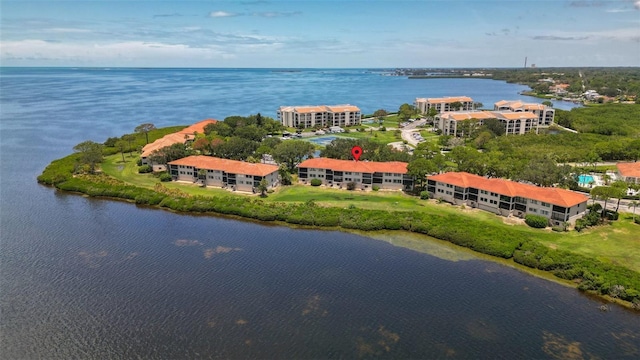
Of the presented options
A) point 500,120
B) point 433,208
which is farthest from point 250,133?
point 500,120

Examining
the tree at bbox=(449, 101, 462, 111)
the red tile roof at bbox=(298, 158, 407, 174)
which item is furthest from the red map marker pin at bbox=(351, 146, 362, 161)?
the tree at bbox=(449, 101, 462, 111)

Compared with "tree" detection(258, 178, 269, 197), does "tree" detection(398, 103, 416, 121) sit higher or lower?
higher

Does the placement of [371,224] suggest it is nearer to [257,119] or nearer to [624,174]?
[624,174]

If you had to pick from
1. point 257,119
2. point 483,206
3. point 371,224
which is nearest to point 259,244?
point 371,224

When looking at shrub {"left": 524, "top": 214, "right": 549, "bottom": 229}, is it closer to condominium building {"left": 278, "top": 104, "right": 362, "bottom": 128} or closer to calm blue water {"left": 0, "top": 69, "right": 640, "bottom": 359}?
calm blue water {"left": 0, "top": 69, "right": 640, "bottom": 359}

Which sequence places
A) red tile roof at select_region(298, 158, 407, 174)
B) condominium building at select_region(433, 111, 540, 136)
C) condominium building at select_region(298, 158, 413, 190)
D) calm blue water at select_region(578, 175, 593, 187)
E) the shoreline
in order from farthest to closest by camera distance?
condominium building at select_region(433, 111, 540, 136)
calm blue water at select_region(578, 175, 593, 187)
red tile roof at select_region(298, 158, 407, 174)
condominium building at select_region(298, 158, 413, 190)
the shoreline

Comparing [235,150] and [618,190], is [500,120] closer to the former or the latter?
[618,190]
